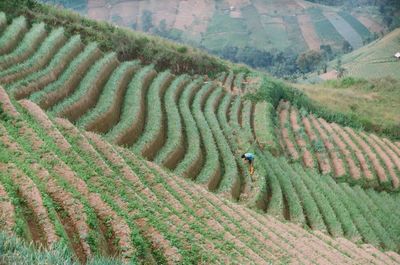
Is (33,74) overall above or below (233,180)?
above

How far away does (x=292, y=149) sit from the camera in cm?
2819

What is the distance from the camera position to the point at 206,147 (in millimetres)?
22375

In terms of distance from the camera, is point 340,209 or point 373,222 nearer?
point 340,209

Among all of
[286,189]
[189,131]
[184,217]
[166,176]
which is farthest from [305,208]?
[184,217]

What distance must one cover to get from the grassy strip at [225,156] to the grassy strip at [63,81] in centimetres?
731

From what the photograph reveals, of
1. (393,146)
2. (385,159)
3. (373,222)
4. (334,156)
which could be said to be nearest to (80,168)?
(373,222)

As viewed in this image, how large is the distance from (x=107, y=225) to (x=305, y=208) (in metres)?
12.6

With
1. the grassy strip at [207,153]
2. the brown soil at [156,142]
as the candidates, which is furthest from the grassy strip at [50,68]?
the grassy strip at [207,153]

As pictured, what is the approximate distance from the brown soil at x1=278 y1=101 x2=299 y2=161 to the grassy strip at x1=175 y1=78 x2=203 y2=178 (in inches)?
254

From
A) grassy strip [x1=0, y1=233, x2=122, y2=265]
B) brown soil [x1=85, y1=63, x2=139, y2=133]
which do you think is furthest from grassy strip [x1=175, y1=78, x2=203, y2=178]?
grassy strip [x1=0, y1=233, x2=122, y2=265]

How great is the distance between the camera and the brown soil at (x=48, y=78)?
1906 centimetres

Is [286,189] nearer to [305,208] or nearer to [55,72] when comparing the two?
[305,208]

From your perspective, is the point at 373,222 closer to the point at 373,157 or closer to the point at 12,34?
the point at 373,157

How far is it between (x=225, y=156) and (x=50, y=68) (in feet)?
29.8
